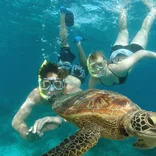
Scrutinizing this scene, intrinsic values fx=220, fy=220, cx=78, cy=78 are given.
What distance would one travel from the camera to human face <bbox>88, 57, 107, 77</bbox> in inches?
251

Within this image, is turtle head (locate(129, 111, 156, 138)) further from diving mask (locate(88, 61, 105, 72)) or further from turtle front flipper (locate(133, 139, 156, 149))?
diving mask (locate(88, 61, 105, 72))

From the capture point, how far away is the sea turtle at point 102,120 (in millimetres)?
2939

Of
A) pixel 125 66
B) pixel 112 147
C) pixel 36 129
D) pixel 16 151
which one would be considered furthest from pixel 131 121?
pixel 16 151

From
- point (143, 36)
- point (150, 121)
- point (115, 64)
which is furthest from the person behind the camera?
point (143, 36)

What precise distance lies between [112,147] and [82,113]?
33.7ft

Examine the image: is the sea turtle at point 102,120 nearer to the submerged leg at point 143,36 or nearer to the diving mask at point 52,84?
the diving mask at point 52,84

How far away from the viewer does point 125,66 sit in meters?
7.10

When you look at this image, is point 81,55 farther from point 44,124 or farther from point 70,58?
point 44,124

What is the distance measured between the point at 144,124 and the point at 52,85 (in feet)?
11.0

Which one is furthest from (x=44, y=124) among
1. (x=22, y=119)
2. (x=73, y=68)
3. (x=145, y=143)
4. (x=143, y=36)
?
(x=143, y=36)

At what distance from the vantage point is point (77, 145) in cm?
297

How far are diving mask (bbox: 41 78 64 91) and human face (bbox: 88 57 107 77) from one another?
108cm

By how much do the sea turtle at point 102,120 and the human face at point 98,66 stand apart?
7.09 ft

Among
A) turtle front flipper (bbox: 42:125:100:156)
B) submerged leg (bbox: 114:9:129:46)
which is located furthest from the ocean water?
turtle front flipper (bbox: 42:125:100:156)
